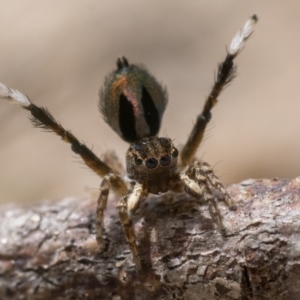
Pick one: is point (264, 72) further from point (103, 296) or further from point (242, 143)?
point (103, 296)

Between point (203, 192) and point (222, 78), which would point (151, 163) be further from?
point (222, 78)

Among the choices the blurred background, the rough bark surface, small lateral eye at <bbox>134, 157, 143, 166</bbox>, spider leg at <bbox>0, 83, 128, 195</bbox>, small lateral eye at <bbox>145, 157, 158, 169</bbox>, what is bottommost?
the rough bark surface

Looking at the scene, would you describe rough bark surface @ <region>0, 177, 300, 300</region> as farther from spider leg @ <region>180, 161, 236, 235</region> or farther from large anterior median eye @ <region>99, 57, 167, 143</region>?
large anterior median eye @ <region>99, 57, 167, 143</region>

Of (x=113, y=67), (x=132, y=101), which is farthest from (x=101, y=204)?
(x=113, y=67)

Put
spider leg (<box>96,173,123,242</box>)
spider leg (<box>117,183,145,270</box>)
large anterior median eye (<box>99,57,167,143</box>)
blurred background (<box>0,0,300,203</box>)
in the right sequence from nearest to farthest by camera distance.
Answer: spider leg (<box>117,183,145,270</box>), spider leg (<box>96,173,123,242</box>), large anterior median eye (<box>99,57,167,143</box>), blurred background (<box>0,0,300,203</box>)

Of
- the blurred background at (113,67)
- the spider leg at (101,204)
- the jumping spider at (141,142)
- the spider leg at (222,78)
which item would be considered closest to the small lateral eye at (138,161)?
the jumping spider at (141,142)

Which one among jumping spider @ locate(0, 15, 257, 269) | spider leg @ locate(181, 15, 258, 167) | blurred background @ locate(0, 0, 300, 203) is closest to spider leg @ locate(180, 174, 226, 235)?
jumping spider @ locate(0, 15, 257, 269)
